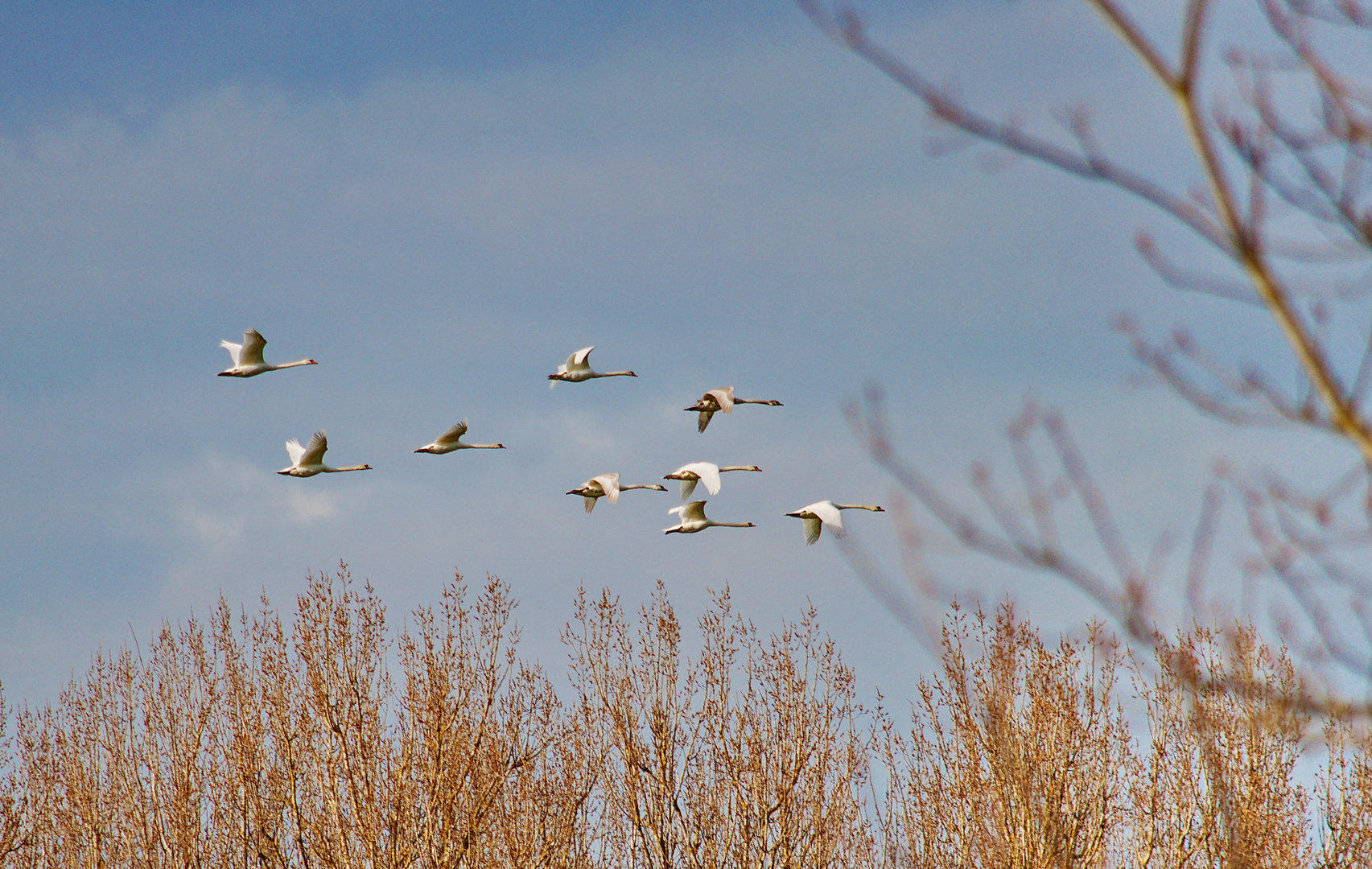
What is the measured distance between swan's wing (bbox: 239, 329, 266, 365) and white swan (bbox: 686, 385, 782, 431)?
9.35ft

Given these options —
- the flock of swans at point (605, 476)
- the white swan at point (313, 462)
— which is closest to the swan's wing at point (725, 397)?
the flock of swans at point (605, 476)

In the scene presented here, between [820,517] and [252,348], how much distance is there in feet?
13.0

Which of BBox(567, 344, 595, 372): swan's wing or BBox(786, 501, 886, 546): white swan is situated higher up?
BBox(567, 344, 595, 372): swan's wing

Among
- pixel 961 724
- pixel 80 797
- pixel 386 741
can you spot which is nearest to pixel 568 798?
pixel 386 741

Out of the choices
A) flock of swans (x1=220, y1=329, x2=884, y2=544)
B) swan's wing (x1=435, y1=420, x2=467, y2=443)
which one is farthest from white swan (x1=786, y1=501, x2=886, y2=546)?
swan's wing (x1=435, y1=420, x2=467, y2=443)

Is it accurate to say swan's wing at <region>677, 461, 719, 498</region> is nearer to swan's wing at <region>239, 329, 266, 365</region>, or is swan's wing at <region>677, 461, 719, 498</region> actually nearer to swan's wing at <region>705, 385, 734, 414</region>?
swan's wing at <region>705, 385, 734, 414</region>

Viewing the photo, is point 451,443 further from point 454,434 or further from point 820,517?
point 820,517

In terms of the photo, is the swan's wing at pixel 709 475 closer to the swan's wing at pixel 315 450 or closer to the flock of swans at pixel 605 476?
the flock of swans at pixel 605 476

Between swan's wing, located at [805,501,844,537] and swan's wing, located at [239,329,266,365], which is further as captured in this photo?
swan's wing, located at [239,329,266,365]

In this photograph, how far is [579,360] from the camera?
7789 mm

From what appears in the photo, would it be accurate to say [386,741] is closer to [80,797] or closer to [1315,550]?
[80,797]

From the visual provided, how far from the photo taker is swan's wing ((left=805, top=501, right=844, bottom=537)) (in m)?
6.22

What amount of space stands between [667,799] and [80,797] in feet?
25.9

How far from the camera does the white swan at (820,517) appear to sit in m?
6.26
